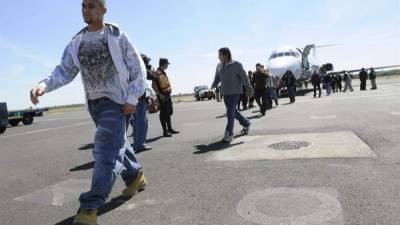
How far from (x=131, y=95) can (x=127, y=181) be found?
1291 mm

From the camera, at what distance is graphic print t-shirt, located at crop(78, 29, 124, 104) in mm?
4422

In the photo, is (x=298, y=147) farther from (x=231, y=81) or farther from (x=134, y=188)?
(x=134, y=188)

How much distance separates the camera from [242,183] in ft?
17.9

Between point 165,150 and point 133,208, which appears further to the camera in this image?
point 165,150

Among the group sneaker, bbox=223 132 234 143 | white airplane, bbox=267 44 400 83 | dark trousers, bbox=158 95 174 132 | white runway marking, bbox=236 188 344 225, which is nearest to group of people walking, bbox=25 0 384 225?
white runway marking, bbox=236 188 344 225

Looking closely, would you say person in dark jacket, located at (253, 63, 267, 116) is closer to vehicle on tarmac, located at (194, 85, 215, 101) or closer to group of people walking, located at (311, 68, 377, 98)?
group of people walking, located at (311, 68, 377, 98)

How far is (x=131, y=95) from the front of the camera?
4.41 metres

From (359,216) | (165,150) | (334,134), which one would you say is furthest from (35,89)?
(334,134)

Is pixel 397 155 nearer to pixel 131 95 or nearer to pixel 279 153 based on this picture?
pixel 279 153

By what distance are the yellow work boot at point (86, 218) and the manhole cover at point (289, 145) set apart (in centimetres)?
407

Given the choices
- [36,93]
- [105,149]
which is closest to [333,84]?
[105,149]

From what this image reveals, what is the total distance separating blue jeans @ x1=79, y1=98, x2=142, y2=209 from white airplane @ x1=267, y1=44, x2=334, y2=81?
28.1 meters

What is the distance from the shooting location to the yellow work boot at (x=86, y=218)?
163 inches

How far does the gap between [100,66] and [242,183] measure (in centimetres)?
215
